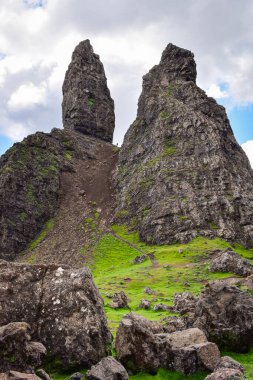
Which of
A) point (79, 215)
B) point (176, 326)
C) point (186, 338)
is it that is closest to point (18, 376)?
point (186, 338)

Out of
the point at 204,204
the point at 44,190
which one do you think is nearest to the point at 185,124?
the point at 204,204

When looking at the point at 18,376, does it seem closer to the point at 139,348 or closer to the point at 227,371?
the point at 139,348

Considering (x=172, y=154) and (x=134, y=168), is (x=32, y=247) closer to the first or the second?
(x=134, y=168)

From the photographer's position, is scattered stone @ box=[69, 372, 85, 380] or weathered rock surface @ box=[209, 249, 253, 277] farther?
weathered rock surface @ box=[209, 249, 253, 277]

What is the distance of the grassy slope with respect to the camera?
190 ft

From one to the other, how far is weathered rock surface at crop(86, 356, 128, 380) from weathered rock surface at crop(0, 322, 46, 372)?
3013mm

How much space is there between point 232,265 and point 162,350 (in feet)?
187

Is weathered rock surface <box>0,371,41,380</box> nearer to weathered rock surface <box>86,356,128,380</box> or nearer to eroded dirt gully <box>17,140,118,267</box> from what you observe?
weathered rock surface <box>86,356,128,380</box>

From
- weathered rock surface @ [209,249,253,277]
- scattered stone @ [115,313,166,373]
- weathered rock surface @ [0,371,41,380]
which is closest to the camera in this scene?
weathered rock surface @ [0,371,41,380]

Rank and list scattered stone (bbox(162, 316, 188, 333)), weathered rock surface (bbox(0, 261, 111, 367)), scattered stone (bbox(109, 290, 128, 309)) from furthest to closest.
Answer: scattered stone (bbox(109, 290, 128, 309)) < scattered stone (bbox(162, 316, 188, 333)) < weathered rock surface (bbox(0, 261, 111, 367))

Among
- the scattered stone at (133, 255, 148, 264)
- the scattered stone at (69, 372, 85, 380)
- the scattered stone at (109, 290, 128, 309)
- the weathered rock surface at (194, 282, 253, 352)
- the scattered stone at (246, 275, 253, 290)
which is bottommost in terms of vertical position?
the scattered stone at (109, 290, 128, 309)

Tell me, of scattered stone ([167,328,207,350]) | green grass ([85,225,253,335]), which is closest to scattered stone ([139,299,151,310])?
green grass ([85,225,253,335])

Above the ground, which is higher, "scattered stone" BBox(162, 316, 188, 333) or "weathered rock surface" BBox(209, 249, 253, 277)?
"weathered rock surface" BBox(209, 249, 253, 277)

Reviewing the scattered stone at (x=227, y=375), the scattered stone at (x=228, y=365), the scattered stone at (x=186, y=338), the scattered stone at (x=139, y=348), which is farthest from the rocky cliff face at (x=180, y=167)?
the scattered stone at (x=227, y=375)
